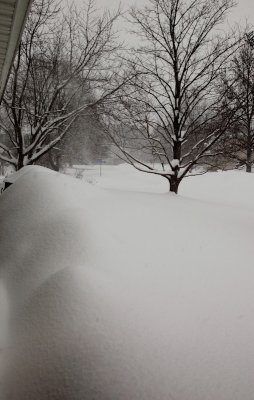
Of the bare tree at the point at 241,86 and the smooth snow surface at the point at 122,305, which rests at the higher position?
the bare tree at the point at 241,86

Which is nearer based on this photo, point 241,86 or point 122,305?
point 122,305

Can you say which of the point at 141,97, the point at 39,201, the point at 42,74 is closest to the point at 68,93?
the point at 42,74

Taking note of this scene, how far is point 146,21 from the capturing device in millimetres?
10133

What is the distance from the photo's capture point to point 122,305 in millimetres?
1781

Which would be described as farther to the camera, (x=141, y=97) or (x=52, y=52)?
(x=52, y=52)

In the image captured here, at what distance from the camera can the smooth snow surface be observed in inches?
60.2

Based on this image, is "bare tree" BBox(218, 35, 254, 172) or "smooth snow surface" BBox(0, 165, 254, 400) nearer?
"smooth snow surface" BBox(0, 165, 254, 400)

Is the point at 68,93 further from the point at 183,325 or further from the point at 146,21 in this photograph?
the point at 183,325

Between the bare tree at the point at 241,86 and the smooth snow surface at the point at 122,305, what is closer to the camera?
the smooth snow surface at the point at 122,305

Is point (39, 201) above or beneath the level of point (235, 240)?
above

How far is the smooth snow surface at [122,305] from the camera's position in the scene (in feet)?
5.02

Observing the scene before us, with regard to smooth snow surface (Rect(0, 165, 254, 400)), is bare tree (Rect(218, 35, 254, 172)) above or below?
above

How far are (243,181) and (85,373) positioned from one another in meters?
18.8

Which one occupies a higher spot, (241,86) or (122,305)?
(241,86)
